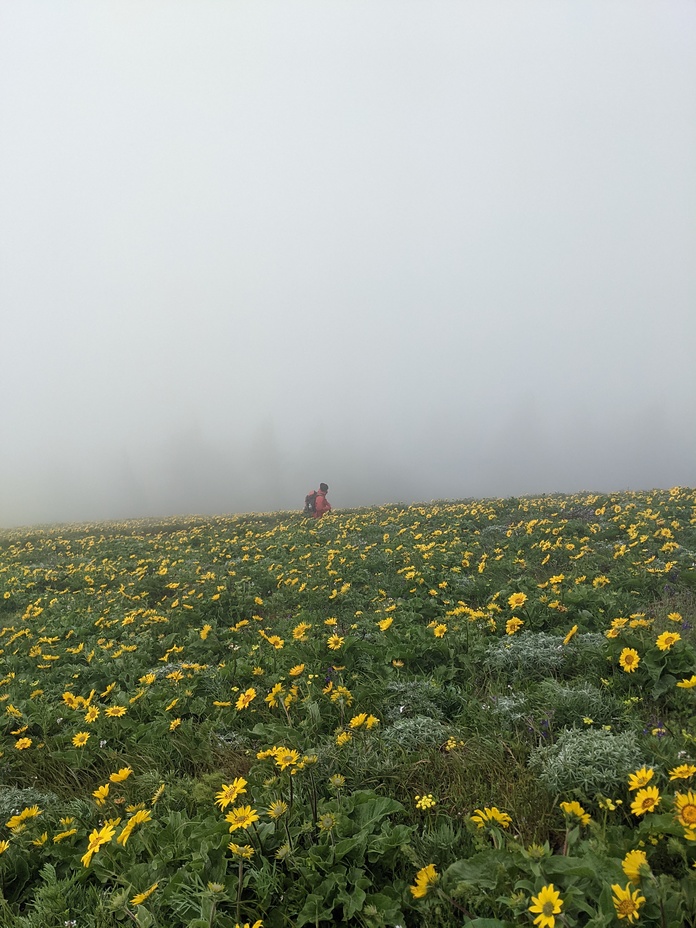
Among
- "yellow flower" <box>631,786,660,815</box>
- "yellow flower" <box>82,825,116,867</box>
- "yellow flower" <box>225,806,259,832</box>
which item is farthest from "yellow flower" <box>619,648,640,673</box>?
"yellow flower" <box>82,825,116,867</box>

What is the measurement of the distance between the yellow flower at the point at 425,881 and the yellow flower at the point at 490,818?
376 millimetres

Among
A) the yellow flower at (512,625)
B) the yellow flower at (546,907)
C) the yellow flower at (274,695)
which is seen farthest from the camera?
the yellow flower at (512,625)

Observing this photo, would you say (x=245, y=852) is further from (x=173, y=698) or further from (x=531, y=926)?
(x=173, y=698)

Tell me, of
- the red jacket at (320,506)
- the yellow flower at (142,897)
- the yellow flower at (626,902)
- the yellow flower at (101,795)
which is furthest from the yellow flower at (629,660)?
the red jacket at (320,506)

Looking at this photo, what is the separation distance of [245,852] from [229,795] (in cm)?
42

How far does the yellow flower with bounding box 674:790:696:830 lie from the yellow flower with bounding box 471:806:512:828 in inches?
30.3

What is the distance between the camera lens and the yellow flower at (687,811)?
1947mm

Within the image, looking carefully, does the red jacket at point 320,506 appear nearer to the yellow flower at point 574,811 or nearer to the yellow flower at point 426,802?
the yellow flower at point 426,802

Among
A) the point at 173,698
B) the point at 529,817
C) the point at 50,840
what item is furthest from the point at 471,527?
the point at 50,840

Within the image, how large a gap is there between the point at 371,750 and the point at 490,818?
3.59ft

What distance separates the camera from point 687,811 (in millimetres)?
1977

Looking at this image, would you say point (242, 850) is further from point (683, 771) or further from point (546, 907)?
point (683, 771)

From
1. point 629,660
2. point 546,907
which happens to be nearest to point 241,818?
point 546,907

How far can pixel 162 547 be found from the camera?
13852 mm
